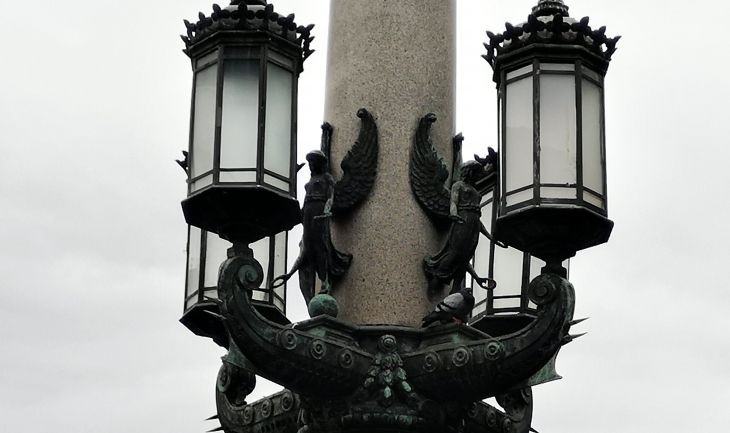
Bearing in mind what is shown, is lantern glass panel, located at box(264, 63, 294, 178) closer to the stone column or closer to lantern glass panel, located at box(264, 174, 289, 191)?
lantern glass panel, located at box(264, 174, 289, 191)

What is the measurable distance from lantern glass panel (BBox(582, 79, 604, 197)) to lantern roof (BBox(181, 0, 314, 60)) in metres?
1.81

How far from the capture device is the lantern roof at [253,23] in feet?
38.4

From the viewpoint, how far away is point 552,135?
37.4 feet

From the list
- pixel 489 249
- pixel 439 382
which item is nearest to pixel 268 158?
pixel 439 382

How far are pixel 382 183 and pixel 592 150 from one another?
5.00 feet

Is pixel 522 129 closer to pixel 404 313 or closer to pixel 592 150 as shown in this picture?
pixel 592 150

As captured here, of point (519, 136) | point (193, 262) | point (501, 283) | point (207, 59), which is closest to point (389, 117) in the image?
point (519, 136)

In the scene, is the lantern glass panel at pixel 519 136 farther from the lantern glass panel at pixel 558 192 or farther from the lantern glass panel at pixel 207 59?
the lantern glass panel at pixel 207 59

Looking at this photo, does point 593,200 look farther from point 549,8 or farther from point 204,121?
point 204,121

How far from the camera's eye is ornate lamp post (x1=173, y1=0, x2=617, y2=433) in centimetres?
1116

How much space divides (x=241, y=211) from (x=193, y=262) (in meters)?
2.30

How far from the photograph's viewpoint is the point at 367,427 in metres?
11.3

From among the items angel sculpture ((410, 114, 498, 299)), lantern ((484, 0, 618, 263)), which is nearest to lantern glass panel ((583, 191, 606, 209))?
lantern ((484, 0, 618, 263))

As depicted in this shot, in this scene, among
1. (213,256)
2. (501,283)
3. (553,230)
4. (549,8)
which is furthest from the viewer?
(501,283)
